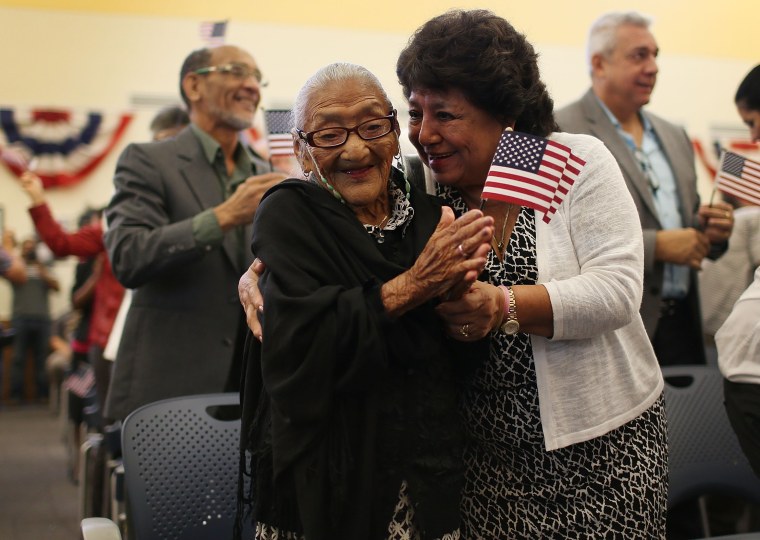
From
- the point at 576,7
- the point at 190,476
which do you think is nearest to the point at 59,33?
the point at 576,7

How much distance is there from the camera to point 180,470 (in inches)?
93.5

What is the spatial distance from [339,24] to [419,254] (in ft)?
25.6

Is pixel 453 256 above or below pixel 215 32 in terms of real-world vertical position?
below

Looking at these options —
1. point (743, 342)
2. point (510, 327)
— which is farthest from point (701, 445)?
point (510, 327)

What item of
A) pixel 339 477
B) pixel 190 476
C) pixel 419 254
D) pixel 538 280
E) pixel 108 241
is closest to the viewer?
pixel 339 477

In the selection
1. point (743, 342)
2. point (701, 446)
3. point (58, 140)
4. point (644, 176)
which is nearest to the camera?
point (743, 342)

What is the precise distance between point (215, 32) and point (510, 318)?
2.36 meters

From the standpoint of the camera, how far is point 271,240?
1.67 metres

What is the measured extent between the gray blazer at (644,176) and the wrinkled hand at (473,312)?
1.77m

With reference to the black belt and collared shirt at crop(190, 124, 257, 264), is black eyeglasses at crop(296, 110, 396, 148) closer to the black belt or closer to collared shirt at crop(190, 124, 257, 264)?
collared shirt at crop(190, 124, 257, 264)

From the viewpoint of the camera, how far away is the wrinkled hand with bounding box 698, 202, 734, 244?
3.37 metres

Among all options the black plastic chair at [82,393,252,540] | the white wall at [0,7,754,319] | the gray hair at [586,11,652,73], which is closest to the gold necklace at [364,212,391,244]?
the black plastic chair at [82,393,252,540]

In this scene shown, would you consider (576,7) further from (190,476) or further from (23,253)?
(190,476)

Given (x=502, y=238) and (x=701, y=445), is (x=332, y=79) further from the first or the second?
(x=701, y=445)
